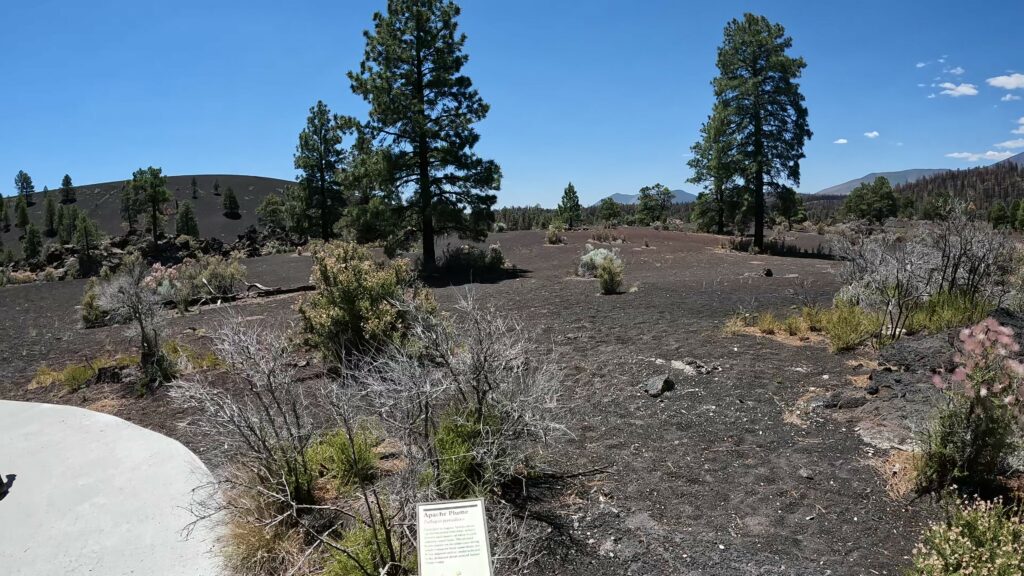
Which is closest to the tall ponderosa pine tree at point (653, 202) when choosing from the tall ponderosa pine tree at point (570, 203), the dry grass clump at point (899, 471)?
the tall ponderosa pine tree at point (570, 203)

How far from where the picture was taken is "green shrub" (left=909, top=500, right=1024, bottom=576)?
272cm

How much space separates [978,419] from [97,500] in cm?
649

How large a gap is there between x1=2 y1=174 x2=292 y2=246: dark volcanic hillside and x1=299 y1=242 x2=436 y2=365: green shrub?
65952 millimetres

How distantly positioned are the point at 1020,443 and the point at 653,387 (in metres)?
2.87

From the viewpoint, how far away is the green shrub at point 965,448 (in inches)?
145

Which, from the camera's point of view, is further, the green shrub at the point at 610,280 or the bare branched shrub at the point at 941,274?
the green shrub at the point at 610,280

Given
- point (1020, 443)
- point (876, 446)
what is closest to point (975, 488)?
point (1020, 443)

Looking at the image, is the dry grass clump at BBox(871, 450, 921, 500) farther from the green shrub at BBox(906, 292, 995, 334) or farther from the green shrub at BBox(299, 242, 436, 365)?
the green shrub at BBox(299, 242, 436, 365)

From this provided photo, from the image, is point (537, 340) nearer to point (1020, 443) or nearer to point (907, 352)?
point (907, 352)

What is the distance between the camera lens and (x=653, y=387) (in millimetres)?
5977

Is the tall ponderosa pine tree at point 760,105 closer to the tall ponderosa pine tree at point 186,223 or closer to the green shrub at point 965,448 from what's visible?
the green shrub at point 965,448

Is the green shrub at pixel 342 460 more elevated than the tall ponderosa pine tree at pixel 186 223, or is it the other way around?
the tall ponderosa pine tree at pixel 186 223

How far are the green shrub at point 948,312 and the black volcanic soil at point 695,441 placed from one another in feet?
3.98

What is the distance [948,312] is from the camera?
6.99m
